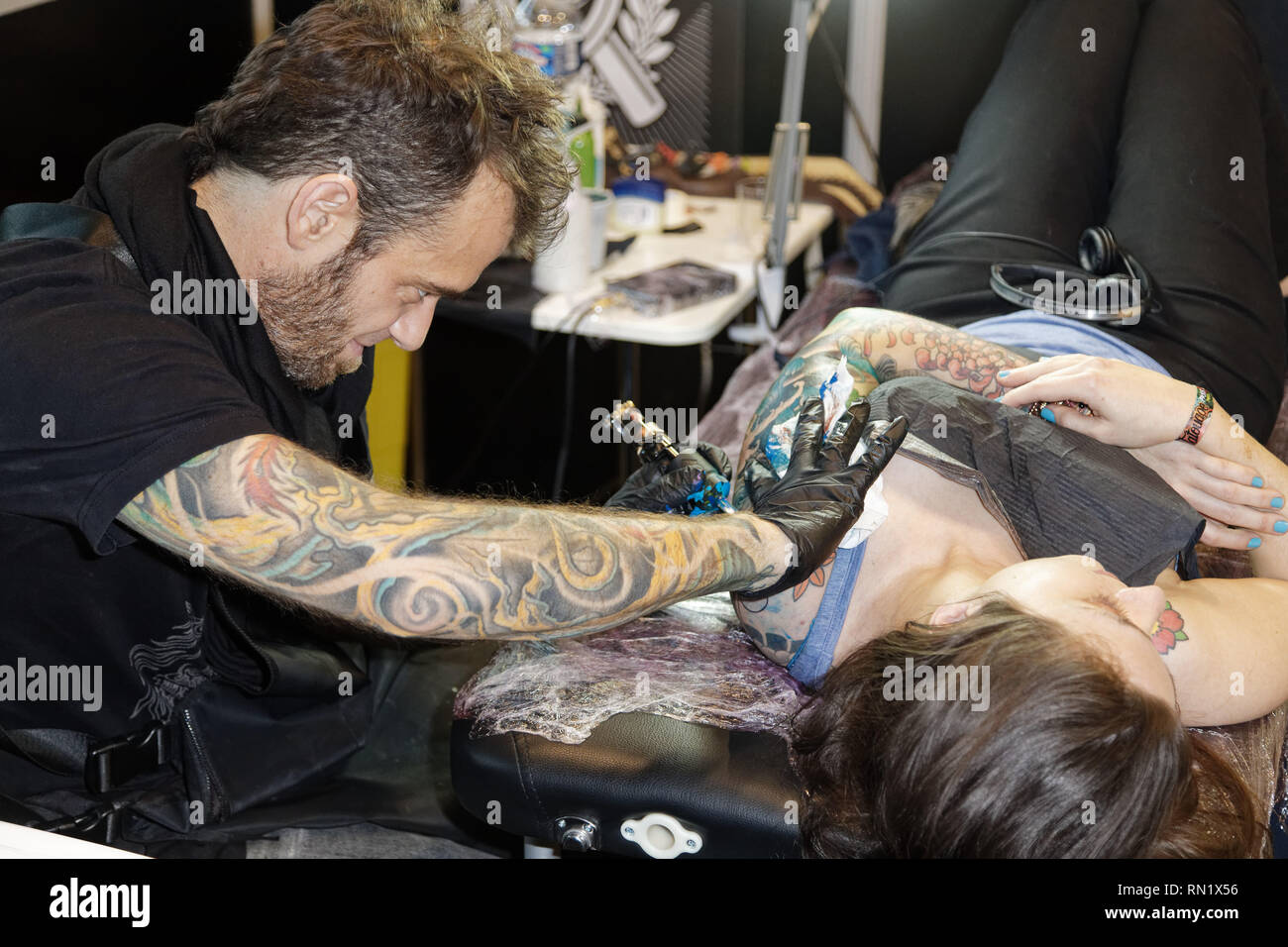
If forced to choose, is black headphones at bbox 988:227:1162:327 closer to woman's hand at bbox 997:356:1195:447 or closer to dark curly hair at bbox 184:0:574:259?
woman's hand at bbox 997:356:1195:447

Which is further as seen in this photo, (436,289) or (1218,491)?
(1218,491)

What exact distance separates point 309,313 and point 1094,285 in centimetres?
115

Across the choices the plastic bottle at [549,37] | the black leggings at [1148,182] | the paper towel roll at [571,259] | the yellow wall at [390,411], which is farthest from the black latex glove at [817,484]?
the yellow wall at [390,411]

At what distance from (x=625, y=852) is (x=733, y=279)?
1266mm

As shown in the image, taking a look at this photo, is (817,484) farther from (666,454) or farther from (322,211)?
(322,211)

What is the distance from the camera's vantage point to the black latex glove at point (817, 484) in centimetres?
123

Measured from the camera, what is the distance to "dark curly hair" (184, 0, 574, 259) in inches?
47.8

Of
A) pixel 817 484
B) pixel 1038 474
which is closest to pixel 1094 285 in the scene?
pixel 1038 474

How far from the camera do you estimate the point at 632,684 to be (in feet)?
4.21

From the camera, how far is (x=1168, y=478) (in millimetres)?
1521

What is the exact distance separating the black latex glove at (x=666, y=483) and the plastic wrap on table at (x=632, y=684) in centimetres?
14

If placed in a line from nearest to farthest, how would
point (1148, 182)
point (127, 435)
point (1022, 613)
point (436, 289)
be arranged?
point (127, 435)
point (1022, 613)
point (436, 289)
point (1148, 182)

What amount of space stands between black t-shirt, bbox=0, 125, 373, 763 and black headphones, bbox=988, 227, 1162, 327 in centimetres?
97
